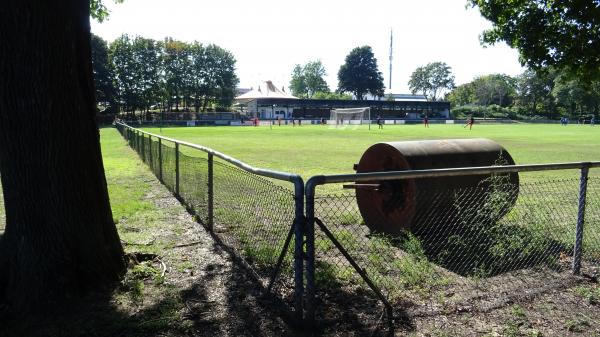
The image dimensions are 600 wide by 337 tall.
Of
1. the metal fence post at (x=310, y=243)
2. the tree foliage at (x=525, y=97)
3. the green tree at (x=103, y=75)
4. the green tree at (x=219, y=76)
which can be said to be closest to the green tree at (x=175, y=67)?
the green tree at (x=219, y=76)

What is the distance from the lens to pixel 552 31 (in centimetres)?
873

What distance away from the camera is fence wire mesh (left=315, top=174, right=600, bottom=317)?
14.7ft

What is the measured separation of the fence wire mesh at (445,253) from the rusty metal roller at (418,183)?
2 cm

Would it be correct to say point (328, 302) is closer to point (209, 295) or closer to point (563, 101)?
point (209, 295)

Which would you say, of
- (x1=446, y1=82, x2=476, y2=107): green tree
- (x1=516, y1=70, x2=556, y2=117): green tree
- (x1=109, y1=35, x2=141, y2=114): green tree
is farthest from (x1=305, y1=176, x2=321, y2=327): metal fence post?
(x1=446, y1=82, x2=476, y2=107): green tree

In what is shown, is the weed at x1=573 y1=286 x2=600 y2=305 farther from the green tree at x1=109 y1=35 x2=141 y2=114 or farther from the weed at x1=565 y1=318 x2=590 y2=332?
the green tree at x1=109 y1=35 x2=141 y2=114

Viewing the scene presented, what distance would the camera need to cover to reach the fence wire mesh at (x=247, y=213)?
484 cm

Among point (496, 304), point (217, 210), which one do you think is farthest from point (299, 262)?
point (217, 210)

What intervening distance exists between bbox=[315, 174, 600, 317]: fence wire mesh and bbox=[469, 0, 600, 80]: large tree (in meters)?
3.15

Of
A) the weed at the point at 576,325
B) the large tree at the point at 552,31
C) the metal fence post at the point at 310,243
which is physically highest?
the large tree at the point at 552,31

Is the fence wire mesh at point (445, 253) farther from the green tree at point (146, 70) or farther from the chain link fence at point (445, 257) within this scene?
the green tree at point (146, 70)

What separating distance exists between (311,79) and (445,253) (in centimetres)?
14101

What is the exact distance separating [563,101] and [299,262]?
119066mm

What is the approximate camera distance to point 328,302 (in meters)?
4.22
